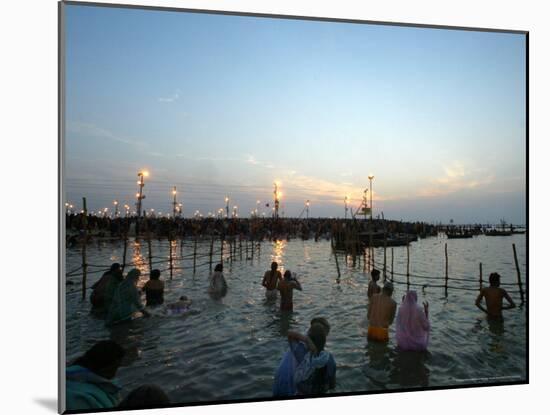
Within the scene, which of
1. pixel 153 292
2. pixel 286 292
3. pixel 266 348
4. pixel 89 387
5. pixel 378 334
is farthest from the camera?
pixel 286 292

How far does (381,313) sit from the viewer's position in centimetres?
494

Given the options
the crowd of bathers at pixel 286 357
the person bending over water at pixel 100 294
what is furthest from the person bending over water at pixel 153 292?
the crowd of bathers at pixel 286 357

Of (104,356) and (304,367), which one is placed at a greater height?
(104,356)

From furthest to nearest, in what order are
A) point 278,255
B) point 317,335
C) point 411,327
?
point 278,255
point 411,327
point 317,335

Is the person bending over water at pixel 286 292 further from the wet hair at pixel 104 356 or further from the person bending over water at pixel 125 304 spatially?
the wet hair at pixel 104 356

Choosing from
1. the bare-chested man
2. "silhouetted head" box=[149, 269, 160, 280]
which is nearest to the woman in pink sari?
the bare-chested man

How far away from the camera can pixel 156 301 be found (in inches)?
269

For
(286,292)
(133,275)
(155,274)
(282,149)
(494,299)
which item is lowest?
(286,292)

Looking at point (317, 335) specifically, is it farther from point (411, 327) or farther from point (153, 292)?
point (153, 292)

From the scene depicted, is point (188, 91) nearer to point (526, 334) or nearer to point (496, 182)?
point (496, 182)

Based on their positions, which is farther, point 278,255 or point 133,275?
point 278,255

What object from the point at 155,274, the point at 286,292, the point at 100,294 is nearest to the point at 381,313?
the point at 286,292

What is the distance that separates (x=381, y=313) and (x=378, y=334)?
339 millimetres

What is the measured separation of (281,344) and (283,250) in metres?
15.8
